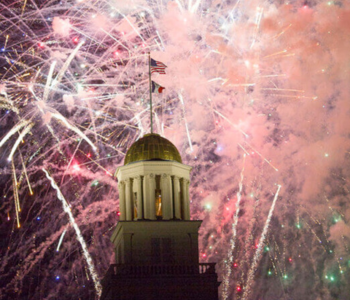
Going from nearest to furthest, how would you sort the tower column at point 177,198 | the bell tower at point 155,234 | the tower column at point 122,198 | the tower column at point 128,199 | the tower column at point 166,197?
the bell tower at point 155,234 → the tower column at point 166,197 → the tower column at point 177,198 → the tower column at point 128,199 → the tower column at point 122,198

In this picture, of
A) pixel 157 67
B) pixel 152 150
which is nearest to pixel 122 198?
pixel 152 150

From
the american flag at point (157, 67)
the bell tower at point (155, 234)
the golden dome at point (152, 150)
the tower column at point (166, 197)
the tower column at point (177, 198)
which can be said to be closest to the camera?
the bell tower at point (155, 234)

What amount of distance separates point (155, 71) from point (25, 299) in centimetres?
2744

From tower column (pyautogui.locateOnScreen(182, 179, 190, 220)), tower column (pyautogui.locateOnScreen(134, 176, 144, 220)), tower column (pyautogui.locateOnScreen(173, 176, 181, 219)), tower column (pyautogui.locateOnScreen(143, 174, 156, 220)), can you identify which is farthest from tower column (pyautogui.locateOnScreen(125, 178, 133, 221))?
tower column (pyautogui.locateOnScreen(182, 179, 190, 220))

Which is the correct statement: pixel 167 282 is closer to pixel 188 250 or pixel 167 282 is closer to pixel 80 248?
pixel 188 250

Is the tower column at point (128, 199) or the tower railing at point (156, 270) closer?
the tower railing at point (156, 270)

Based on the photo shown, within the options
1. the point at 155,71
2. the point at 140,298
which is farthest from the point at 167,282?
the point at 155,71

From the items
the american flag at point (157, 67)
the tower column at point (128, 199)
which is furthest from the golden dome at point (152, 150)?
the american flag at point (157, 67)

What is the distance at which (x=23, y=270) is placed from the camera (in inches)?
2958

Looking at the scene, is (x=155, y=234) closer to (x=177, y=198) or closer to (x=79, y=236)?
(x=177, y=198)

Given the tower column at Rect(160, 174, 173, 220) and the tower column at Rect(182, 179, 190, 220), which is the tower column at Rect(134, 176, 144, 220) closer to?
the tower column at Rect(160, 174, 173, 220)

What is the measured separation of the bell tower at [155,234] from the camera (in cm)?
5831

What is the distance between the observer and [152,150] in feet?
212

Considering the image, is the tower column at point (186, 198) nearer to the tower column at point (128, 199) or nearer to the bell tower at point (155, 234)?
the bell tower at point (155, 234)
